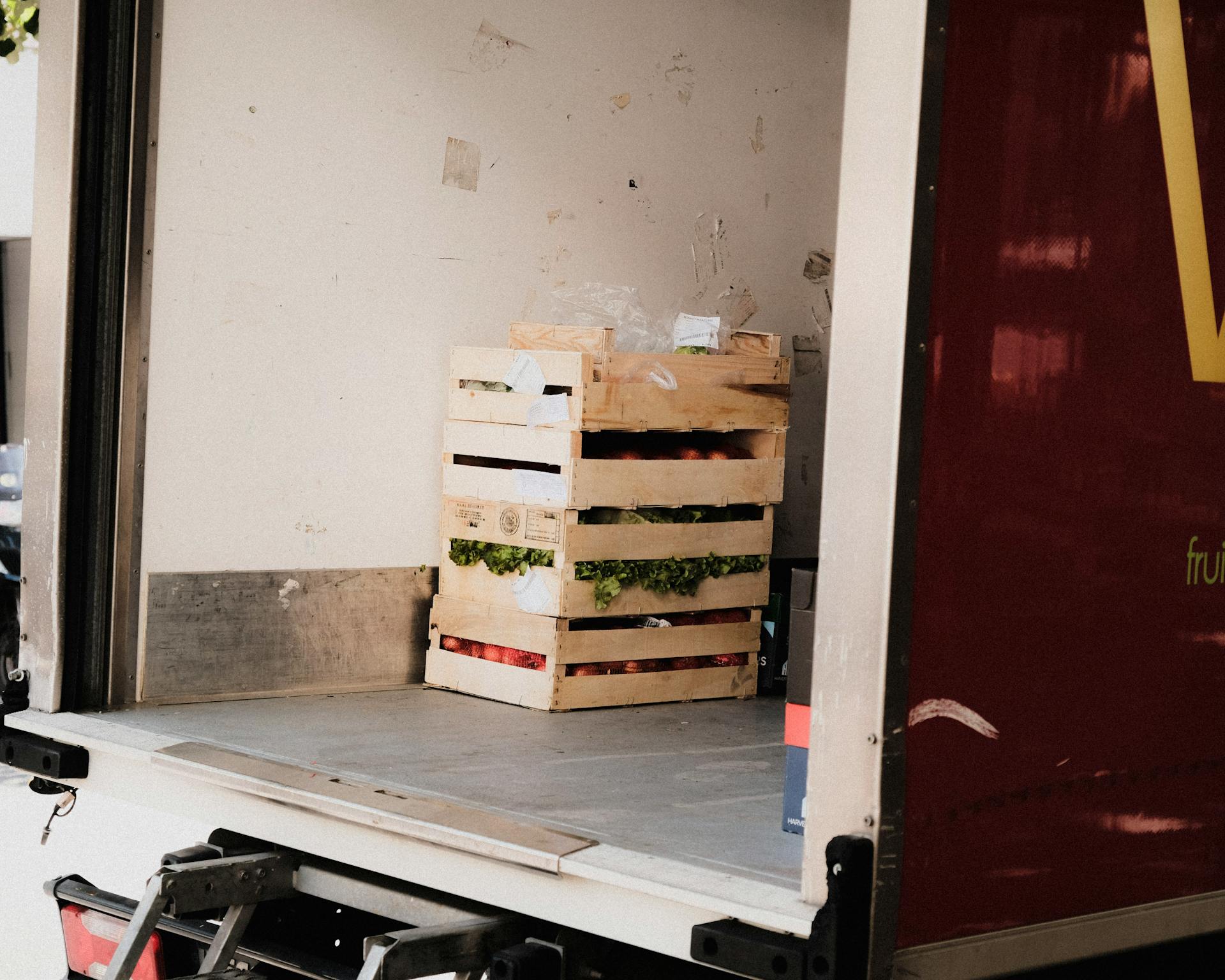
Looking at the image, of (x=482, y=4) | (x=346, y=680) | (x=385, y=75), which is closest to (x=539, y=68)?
(x=482, y=4)

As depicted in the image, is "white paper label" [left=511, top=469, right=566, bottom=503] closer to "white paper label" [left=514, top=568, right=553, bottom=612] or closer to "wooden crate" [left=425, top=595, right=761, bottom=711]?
"white paper label" [left=514, top=568, right=553, bottom=612]

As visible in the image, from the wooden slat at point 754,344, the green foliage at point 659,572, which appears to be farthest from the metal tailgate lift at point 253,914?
the wooden slat at point 754,344

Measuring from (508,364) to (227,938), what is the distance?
1957 mm

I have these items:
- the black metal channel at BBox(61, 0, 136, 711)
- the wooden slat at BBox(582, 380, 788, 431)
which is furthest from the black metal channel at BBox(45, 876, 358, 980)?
the wooden slat at BBox(582, 380, 788, 431)

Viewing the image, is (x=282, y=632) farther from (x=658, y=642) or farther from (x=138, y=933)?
(x=138, y=933)

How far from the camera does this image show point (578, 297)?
4.63 metres

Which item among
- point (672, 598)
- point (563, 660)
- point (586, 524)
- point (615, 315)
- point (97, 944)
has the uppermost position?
point (615, 315)

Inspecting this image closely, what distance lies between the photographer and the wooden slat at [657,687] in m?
4.14

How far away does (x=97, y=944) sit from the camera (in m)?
3.03

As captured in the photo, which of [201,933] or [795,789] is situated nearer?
[795,789]

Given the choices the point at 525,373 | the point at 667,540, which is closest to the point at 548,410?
the point at 525,373

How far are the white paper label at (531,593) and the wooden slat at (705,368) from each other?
0.61m

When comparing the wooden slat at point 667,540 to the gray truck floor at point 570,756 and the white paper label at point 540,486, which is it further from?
the gray truck floor at point 570,756

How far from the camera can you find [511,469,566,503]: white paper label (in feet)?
13.7
